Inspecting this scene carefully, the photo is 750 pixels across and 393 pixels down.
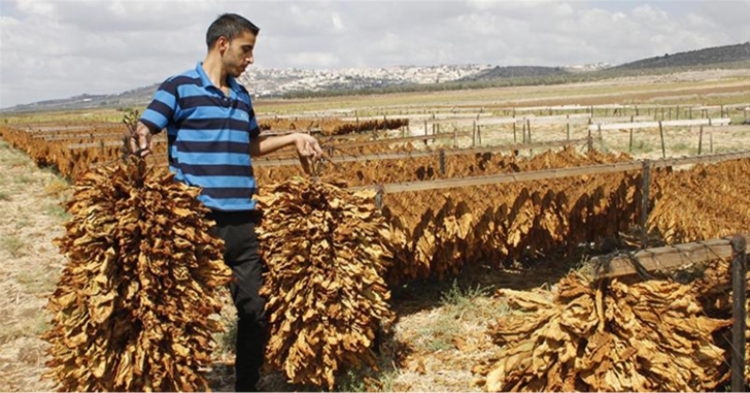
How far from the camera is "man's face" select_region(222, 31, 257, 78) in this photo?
150 inches

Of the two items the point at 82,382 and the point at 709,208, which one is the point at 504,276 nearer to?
the point at 709,208

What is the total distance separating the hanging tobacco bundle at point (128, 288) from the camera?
11.0ft

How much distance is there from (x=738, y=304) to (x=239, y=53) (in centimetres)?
327

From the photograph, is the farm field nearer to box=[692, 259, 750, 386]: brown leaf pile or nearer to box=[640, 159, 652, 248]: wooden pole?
box=[640, 159, 652, 248]: wooden pole

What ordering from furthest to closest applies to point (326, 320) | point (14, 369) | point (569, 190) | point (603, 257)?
point (569, 190)
point (14, 369)
point (326, 320)
point (603, 257)

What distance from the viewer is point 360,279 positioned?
4.24m

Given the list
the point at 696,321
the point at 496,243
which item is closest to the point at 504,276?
the point at 496,243

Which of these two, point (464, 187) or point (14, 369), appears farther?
point (464, 187)

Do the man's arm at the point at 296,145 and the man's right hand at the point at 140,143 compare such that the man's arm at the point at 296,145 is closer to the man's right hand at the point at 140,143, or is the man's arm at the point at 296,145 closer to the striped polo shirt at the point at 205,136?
the striped polo shirt at the point at 205,136

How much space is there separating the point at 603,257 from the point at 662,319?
1.68 feet

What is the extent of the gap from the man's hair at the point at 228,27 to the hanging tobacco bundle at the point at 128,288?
3.07ft

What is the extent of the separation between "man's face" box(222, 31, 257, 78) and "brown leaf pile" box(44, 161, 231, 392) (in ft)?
2.71

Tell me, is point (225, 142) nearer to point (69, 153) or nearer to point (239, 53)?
point (239, 53)

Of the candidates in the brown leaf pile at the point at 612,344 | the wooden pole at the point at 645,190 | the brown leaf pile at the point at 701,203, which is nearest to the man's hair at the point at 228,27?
the brown leaf pile at the point at 612,344
